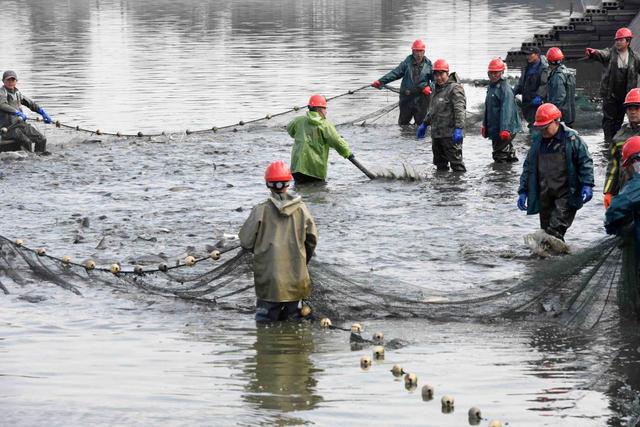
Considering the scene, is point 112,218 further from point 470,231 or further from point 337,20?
point 337,20

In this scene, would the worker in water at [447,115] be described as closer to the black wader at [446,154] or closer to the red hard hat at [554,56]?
the black wader at [446,154]

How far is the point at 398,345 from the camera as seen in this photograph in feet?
31.6

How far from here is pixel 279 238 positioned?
991 centimetres

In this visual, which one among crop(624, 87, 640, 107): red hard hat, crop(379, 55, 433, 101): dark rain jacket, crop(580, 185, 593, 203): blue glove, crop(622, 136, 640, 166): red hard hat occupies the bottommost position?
crop(580, 185, 593, 203): blue glove

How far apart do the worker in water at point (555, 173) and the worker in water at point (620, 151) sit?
1.34ft

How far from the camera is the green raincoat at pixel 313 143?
51.3ft

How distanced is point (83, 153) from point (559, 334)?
11553 mm

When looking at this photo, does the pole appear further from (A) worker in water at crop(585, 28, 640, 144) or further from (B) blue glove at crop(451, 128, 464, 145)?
(A) worker in water at crop(585, 28, 640, 144)

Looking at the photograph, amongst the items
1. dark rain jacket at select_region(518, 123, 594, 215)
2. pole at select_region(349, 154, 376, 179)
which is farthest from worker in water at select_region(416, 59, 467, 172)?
dark rain jacket at select_region(518, 123, 594, 215)

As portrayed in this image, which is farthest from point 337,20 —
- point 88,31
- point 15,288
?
point 15,288

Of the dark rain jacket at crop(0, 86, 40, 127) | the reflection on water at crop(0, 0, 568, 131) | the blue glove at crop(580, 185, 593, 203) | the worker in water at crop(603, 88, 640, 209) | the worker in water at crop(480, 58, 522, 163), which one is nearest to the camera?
the worker in water at crop(603, 88, 640, 209)

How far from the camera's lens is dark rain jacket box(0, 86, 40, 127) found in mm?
18609

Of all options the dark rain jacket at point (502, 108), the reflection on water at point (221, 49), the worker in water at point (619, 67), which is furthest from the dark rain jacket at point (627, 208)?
the reflection on water at point (221, 49)

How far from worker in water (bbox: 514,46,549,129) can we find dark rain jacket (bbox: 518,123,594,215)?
6.16 meters
